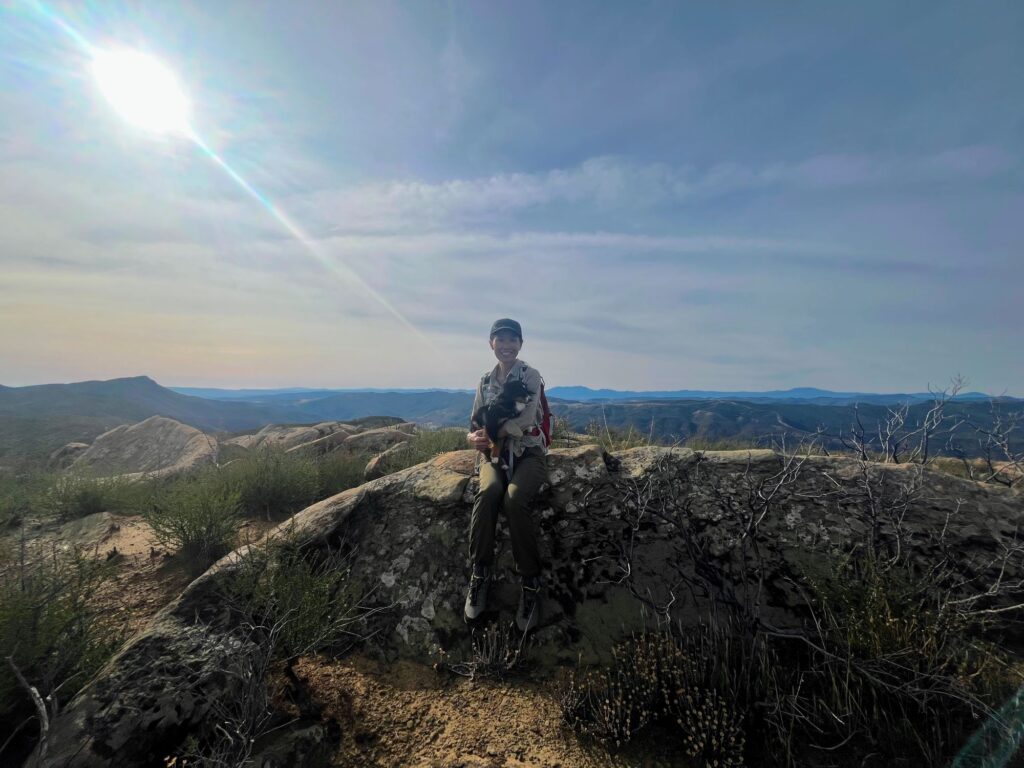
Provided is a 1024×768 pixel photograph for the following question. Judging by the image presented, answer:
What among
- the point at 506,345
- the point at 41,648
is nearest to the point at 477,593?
the point at 506,345

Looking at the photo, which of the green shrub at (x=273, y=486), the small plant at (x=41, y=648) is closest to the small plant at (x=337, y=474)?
the green shrub at (x=273, y=486)

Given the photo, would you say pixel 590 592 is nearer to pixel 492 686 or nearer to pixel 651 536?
pixel 651 536

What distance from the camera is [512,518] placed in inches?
152

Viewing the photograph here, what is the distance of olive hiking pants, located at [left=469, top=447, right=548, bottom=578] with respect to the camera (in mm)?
3775

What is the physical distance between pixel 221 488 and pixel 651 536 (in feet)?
21.3

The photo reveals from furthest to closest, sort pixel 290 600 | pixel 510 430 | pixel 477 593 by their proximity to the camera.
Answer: pixel 510 430, pixel 477 593, pixel 290 600

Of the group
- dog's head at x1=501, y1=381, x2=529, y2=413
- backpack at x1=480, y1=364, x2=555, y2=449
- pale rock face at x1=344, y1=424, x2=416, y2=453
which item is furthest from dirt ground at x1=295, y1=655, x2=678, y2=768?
pale rock face at x1=344, y1=424, x2=416, y2=453

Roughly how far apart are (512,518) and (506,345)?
1.99 metres

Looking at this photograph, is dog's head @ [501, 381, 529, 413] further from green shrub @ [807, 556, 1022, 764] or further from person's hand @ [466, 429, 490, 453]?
green shrub @ [807, 556, 1022, 764]

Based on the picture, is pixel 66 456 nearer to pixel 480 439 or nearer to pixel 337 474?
pixel 337 474

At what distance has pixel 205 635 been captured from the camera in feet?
10.2

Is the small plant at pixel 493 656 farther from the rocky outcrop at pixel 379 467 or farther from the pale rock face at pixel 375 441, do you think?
the pale rock face at pixel 375 441

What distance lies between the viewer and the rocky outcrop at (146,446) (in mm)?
14227

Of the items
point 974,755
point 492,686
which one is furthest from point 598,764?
point 974,755
